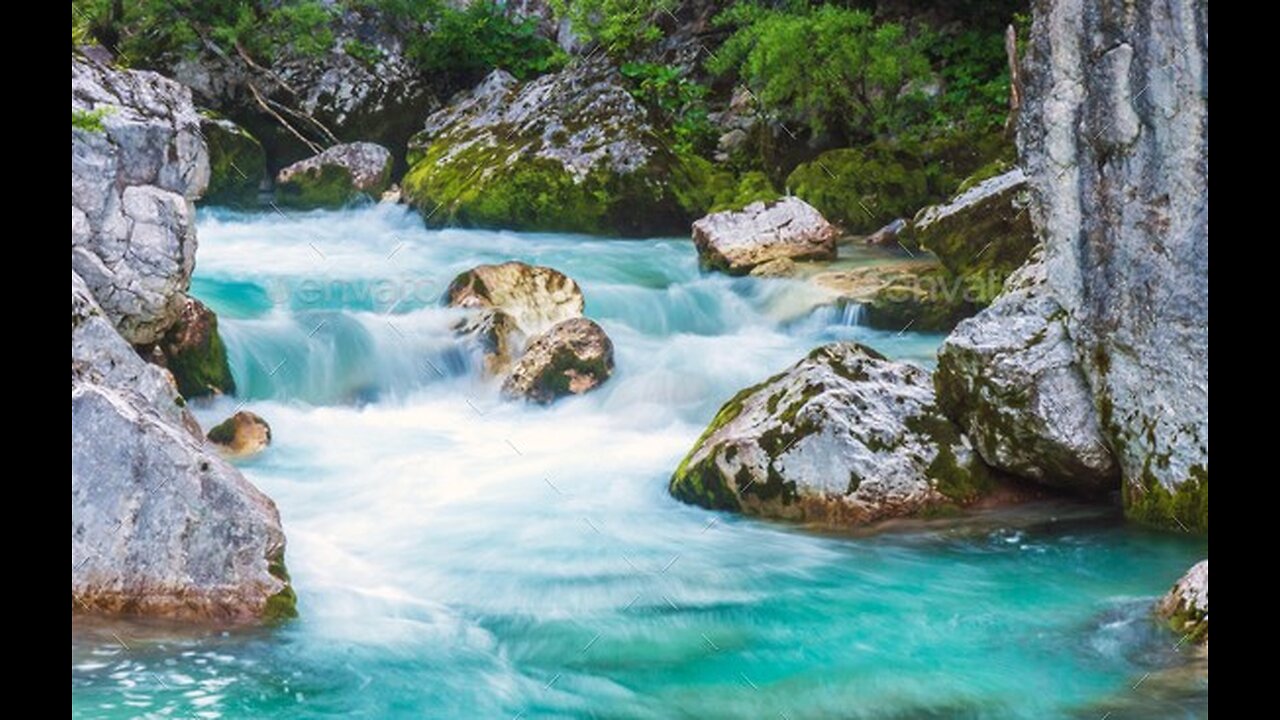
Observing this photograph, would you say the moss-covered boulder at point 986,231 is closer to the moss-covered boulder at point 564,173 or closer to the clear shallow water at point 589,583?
the clear shallow water at point 589,583

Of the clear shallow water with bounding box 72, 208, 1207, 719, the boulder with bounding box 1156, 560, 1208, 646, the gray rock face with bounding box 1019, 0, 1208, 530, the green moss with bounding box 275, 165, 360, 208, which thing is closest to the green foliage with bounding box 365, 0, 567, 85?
the green moss with bounding box 275, 165, 360, 208

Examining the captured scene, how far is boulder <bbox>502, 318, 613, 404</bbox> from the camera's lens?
10.4 metres

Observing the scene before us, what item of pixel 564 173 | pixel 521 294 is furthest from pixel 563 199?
pixel 521 294

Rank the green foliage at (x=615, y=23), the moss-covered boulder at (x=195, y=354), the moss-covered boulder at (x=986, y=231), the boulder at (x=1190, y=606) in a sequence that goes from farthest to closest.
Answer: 1. the green foliage at (x=615, y=23)
2. the moss-covered boulder at (x=986, y=231)
3. the moss-covered boulder at (x=195, y=354)
4. the boulder at (x=1190, y=606)

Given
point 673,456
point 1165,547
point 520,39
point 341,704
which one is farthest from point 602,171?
point 341,704

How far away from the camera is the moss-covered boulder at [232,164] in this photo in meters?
16.6

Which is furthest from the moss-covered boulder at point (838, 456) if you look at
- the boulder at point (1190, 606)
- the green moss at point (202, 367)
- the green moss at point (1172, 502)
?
the green moss at point (202, 367)

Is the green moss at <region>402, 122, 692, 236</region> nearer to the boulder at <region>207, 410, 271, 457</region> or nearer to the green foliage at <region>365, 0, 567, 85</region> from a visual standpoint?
the green foliage at <region>365, 0, 567, 85</region>

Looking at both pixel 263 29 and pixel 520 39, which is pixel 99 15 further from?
pixel 520 39

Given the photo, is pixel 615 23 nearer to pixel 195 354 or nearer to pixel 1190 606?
pixel 195 354

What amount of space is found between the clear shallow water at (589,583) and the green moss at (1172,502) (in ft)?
0.37

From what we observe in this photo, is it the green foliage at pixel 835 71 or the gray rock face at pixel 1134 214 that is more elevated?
the green foliage at pixel 835 71

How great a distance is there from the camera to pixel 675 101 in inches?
741

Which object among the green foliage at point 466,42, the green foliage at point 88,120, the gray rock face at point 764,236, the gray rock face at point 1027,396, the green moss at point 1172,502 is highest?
the green foliage at point 466,42
